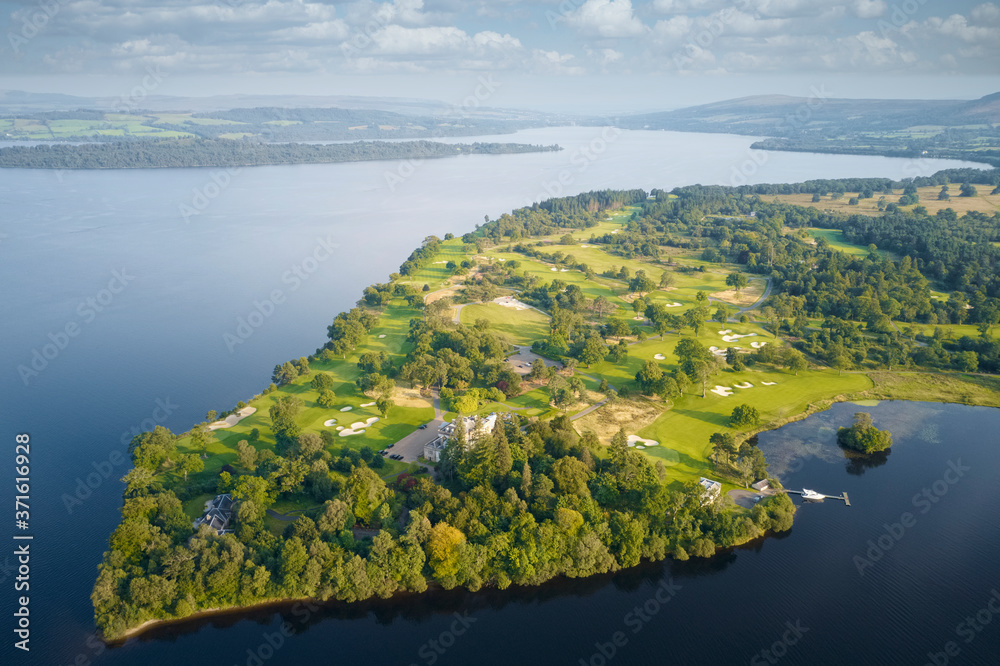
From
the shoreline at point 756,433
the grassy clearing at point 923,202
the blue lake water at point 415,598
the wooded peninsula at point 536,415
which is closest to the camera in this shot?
the blue lake water at point 415,598

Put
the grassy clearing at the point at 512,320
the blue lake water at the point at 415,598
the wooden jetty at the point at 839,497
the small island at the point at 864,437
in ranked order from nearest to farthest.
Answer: the blue lake water at the point at 415,598
the wooden jetty at the point at 839,497
the small island at the point at 864,437
the grassy clearing at the point at 512,320

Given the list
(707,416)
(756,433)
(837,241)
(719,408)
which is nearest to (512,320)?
(719,408)

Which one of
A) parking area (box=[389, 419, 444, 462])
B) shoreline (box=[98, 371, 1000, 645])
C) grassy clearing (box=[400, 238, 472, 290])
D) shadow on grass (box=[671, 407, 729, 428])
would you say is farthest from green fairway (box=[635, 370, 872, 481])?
grassy clearing (box=[400, 238, 472, 290])

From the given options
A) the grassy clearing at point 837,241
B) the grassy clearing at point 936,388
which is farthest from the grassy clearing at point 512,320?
the grassy clearing at point 837,241

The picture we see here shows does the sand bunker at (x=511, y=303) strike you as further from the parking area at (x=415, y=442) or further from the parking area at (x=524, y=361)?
the parking area at (x=415, y=442)

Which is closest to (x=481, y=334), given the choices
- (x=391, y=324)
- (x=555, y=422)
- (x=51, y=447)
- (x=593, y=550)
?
(x=391, y=324)

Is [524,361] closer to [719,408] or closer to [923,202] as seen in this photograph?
[719,408]
